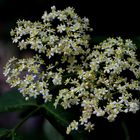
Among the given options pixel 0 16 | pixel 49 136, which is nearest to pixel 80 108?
pixel 49 136

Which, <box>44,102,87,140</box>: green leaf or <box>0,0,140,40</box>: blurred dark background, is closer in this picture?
<box>44,102,87,140</box>: green leaf

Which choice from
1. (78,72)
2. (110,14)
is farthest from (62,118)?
(110,14)

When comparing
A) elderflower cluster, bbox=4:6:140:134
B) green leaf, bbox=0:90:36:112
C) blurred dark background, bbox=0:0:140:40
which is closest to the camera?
elderflower cluster, bbox=4:6:140:134

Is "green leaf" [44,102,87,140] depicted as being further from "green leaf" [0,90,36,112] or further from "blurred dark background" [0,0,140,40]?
"blurred dark background" [0,0,140,40]

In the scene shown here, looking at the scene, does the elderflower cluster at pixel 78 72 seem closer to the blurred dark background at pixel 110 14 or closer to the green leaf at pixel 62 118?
the green leaf at pixel 62 118

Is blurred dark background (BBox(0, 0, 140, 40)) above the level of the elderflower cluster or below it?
above

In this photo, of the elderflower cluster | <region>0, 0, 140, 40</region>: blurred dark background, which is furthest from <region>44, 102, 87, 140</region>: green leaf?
Answer: <region>0, 0, 140, 40</region>: blurred dark background

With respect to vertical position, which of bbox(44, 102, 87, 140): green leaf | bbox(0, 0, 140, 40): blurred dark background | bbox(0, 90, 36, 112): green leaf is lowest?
bbox(44, 102, 87, 140): green leaf

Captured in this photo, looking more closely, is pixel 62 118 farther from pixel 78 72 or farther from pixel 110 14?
pixel 110 14
